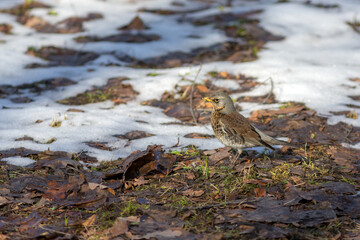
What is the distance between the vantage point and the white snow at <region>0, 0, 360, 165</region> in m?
5.65

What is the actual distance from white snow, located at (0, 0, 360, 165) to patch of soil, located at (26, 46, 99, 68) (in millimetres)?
198

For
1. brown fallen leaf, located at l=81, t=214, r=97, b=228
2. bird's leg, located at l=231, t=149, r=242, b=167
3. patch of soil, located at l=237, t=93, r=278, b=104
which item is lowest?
patch of soil, located at l=237, t=93, r=278, b=104

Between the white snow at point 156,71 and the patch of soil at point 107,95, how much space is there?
0.49ft

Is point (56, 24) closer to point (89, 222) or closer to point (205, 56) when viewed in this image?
point (205, 56)

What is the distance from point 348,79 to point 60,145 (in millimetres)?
5209

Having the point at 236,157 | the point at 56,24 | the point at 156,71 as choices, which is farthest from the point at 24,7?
the point at 236,157

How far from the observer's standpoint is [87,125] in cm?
583

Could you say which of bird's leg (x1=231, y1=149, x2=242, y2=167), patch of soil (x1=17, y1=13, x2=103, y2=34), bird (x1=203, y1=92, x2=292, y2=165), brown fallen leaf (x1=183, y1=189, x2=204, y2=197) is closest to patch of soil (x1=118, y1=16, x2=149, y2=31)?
patch of soil (x1=17, y1=13, x2=103, y2=34)

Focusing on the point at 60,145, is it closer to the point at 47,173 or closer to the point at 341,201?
the point at 47,173

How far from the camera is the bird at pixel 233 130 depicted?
15.8 feet

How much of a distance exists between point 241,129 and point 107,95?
317 centimetres

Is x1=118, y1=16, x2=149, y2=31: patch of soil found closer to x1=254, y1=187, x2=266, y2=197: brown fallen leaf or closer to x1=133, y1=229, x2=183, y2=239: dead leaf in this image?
x1=254, y1=187, x2=266, y2=197: brown fallen leaf

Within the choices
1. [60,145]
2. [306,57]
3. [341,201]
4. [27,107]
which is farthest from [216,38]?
[341,201]

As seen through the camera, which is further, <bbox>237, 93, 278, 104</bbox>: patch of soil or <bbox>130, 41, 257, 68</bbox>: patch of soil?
<bbox>130, 41, 257, 68</bbox>: patch of soil
